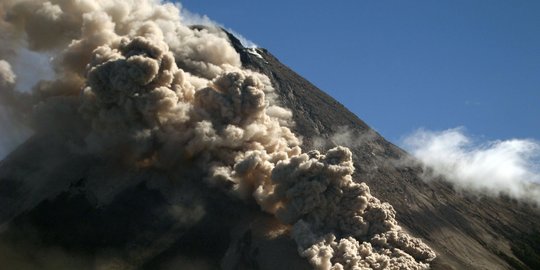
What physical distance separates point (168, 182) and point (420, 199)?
28260mm

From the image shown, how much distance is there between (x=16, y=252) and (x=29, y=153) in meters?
11.9

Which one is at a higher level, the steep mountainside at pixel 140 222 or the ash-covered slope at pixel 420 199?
the ash-covered slope at pixel 420 199

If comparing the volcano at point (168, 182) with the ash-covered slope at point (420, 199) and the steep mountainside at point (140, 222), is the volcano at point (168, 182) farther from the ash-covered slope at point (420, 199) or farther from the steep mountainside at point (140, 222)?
the ash-covered slope at point (420, 199)

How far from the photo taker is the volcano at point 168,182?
51.3 m

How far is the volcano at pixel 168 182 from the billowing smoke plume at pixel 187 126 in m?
0.11

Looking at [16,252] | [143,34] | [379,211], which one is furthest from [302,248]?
[143,34]

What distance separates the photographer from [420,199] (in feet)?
240

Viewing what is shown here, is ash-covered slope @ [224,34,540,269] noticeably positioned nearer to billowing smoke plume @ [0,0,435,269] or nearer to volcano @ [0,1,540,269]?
volcano @ [0,1,540,269]

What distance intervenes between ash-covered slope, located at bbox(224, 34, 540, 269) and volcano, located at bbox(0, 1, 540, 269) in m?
0.66

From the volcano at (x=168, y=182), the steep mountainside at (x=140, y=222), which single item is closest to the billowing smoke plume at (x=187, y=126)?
the volcano at (x=168, y=182)

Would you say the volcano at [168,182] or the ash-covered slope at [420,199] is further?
the ash-covered slope at [420,199]

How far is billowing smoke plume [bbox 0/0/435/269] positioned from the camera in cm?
5100

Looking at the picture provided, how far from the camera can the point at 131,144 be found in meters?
55.7

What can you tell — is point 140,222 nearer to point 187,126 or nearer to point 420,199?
point 187,126
